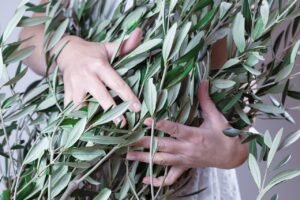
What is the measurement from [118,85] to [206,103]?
0.38ft

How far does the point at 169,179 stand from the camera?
1.73 ft

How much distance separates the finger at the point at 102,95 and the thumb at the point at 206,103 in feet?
0.35

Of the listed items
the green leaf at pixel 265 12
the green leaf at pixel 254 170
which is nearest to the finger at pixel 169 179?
the green leaf at pixel 254 170

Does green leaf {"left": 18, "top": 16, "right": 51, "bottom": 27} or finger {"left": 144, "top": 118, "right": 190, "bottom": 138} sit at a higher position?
green leaf {"left": 18, "top": 16, "right": 51, "bottom": 27}

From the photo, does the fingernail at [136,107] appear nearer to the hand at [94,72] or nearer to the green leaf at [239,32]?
the hand at [94,72]

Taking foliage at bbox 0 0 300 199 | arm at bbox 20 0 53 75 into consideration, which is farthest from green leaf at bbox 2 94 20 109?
arm at bbox 20 0 53 75

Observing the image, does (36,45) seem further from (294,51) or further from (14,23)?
(294,51)

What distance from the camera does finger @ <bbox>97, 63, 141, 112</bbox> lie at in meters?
0.46

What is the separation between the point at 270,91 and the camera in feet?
1.78

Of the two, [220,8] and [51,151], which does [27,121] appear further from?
[220,8]

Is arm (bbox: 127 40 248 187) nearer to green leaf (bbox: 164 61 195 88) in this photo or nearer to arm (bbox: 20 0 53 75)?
green leaf (bbox: 164 61 195 88)

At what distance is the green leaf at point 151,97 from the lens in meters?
0.43

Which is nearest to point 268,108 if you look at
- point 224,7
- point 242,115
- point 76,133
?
point 242,115

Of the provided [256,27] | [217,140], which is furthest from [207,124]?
[256,27]
